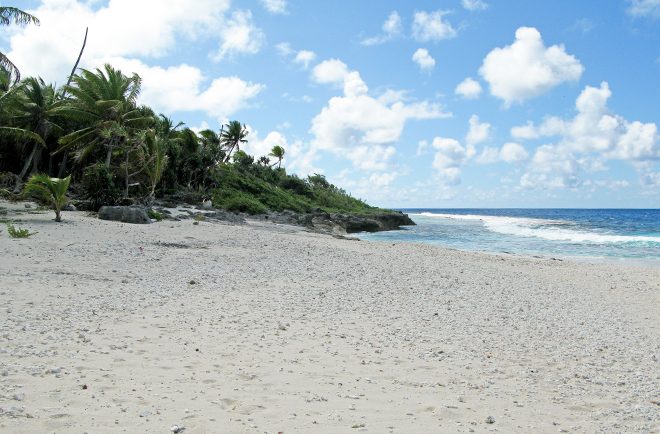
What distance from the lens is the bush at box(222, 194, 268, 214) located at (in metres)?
32.8

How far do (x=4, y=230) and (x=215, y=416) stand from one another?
1323 cm

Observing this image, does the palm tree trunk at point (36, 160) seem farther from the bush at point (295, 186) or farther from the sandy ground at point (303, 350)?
the bush at point (295, 186)

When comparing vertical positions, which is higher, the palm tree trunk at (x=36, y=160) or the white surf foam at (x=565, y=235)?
the palm tree trunk at (x=36, y=160)

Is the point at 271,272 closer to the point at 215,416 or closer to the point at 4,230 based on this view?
the point at 215,416

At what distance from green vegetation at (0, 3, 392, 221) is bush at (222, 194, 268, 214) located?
65mm

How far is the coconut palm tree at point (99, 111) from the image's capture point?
26.2m

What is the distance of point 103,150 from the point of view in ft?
94.7

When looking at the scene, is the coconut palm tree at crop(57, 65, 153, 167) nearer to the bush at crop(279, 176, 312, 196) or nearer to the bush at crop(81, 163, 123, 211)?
the bush at crop(81, 163, 123, 211)

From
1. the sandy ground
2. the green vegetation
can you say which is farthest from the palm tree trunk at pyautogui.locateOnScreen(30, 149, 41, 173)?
the sandy ground

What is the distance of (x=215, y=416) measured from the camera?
410cm

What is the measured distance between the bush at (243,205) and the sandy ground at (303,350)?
20.8 m

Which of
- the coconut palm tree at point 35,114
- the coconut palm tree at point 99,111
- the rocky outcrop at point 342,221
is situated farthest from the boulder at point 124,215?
the rocky outcrop at point 342,221

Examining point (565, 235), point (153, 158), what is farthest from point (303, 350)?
point (565, 235)

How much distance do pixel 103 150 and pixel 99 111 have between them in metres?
2.65
